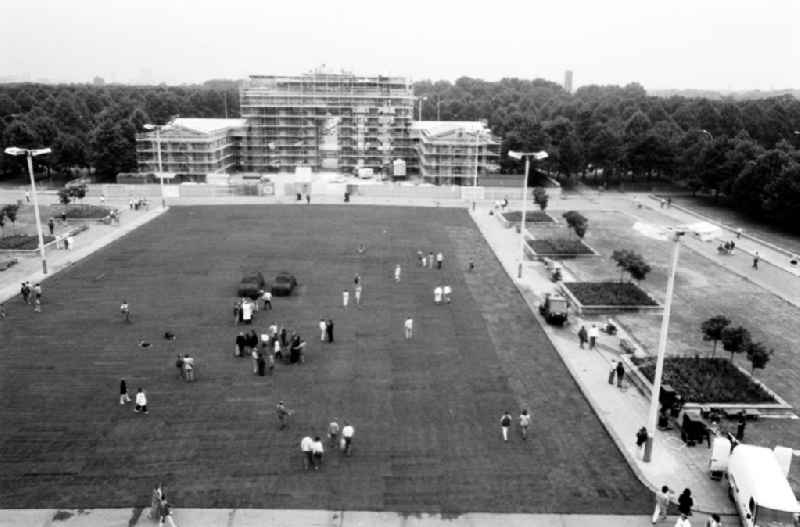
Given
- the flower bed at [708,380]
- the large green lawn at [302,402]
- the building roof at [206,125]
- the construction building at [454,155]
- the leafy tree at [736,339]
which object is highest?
the building roof at [206,125]

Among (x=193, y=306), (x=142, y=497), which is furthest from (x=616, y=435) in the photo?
(x=193, y=306)

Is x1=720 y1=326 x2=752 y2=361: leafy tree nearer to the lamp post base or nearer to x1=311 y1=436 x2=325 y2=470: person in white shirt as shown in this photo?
the lamp post base

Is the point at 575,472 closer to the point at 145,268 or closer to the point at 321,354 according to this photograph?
the point at 321,354

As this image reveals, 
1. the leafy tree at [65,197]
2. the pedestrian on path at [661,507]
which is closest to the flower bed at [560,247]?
the pedestrian on path at [661,507]

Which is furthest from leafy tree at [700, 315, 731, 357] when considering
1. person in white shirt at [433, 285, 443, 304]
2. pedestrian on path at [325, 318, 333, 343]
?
pedestrian on path at [325, 318, 333, 343]

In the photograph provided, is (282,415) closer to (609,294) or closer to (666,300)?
(666,300)

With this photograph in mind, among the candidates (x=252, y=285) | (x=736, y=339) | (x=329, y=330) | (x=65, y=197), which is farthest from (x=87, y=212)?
(x=736, y=339)

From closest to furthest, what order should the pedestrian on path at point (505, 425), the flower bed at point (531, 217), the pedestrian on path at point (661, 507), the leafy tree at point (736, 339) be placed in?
the pedestrian on path at point (661, 507)
the pedestrian on path at point (505, 425)
the leafy tree at point (736, 339)
the flower bed at point (531, 217)

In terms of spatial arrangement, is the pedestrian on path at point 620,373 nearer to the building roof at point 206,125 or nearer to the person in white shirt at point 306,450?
the person in white shirt at point 306,450
